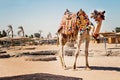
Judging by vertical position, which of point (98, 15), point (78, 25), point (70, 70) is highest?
point (98, 15)

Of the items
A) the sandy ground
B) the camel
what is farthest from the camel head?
the sandy ground

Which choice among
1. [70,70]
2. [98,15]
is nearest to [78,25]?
[98,15]

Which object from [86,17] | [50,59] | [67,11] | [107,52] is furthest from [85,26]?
[107,52]

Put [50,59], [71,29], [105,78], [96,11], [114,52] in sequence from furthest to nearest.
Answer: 1. [114,52]
2. [50,59]
3. [71,29]
4. [96,11]
5. [105,78]

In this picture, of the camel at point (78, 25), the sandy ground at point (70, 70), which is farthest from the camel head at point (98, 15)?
the sandy ground at point (70, 70)

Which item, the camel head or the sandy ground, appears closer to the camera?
the sandy ground

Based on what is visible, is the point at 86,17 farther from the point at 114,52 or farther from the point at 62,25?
the point at 114,52

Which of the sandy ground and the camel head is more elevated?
the camel head

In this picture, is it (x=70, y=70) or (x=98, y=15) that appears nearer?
(x=98, y=15)

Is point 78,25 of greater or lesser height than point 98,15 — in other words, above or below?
below

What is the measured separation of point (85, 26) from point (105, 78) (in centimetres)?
259

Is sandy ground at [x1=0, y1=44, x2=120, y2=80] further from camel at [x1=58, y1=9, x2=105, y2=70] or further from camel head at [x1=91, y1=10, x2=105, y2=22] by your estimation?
camel head at [x1=91, y1=10, x2=105, y2=22]

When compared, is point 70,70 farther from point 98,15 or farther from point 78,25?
point 98,15

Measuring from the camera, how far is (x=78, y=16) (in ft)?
31.8
